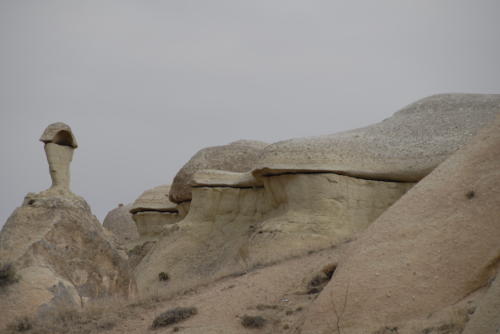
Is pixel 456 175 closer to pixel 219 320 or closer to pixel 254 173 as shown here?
pixel 219 320

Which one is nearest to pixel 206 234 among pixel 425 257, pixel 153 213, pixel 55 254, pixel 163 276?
pixel 163 276

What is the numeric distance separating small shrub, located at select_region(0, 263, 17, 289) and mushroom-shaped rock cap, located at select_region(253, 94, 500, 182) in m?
7.61

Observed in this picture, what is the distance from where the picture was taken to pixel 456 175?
930 centimetres

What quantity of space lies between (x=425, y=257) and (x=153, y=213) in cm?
1845

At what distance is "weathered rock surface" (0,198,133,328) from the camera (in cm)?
991

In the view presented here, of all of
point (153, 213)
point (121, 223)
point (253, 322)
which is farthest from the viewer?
point (121, 223)

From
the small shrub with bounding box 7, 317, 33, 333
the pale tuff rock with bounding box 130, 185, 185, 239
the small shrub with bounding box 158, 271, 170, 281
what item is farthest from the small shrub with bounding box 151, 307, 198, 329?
the pale tuff rock with bounding box 130, 185, 185, 239

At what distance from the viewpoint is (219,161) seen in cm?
2236

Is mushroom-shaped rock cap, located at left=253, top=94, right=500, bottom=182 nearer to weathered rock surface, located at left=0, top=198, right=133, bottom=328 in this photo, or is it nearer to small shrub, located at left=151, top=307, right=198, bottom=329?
weathered rock surface, located at left=0, top=198, right=133, bottom=328

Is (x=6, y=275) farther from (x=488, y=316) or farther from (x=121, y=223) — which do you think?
(x=121, y=223)

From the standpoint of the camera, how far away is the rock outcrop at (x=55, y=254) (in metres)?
9.91

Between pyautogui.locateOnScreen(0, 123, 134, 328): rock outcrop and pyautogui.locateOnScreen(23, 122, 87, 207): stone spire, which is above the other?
pyautogui.locateOnScreen(23, 122, 87, 207): stone spire

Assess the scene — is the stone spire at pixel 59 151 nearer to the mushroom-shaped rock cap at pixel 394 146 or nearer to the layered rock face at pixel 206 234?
the mushroom-shaped rock cap at pixel 394 146

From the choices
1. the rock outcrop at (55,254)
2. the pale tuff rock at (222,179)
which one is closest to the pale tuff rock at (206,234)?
the pale tuff rock at (222,179)
